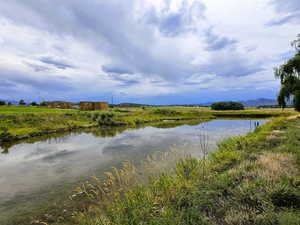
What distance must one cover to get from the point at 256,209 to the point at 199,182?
1680mm

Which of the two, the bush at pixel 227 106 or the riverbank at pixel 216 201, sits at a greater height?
the bush at pixel 227 106

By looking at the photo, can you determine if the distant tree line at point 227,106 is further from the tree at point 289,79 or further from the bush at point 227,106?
the tree at point 289,79

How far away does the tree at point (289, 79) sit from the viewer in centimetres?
1848

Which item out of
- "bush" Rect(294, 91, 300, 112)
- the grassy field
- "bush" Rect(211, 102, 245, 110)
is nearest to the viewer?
the grassy field

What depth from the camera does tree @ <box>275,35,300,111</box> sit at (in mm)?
18484

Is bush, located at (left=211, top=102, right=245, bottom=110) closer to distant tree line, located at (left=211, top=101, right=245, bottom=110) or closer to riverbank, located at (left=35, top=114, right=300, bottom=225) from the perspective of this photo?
distant tree line, located at (left=211, top=101, right=245, bottom=110)

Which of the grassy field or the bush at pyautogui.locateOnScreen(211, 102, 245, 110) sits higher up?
the bush at pyautogui.locateOnScreen(211, 102, 245, 110)

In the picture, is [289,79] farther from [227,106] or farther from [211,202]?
[227,106]

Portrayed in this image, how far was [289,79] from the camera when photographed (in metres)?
19.6

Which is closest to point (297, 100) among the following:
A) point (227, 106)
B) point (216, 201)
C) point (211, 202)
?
point (216, 201)

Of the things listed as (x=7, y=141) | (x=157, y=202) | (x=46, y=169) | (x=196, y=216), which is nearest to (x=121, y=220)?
(x=157, y=202)

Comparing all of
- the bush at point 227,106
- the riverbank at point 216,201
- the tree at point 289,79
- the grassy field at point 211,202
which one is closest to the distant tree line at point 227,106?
the bush at point 227,106

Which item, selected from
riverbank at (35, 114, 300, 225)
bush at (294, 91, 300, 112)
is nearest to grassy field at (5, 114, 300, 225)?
riverbank at (35, 114, 300, 225)

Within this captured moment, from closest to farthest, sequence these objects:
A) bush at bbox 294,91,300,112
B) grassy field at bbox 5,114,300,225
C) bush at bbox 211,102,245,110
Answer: grassy field at bbox 5,114,300,225 → bush at bbox 294,91,300,112 → bush at bbox 211,102,245,110
